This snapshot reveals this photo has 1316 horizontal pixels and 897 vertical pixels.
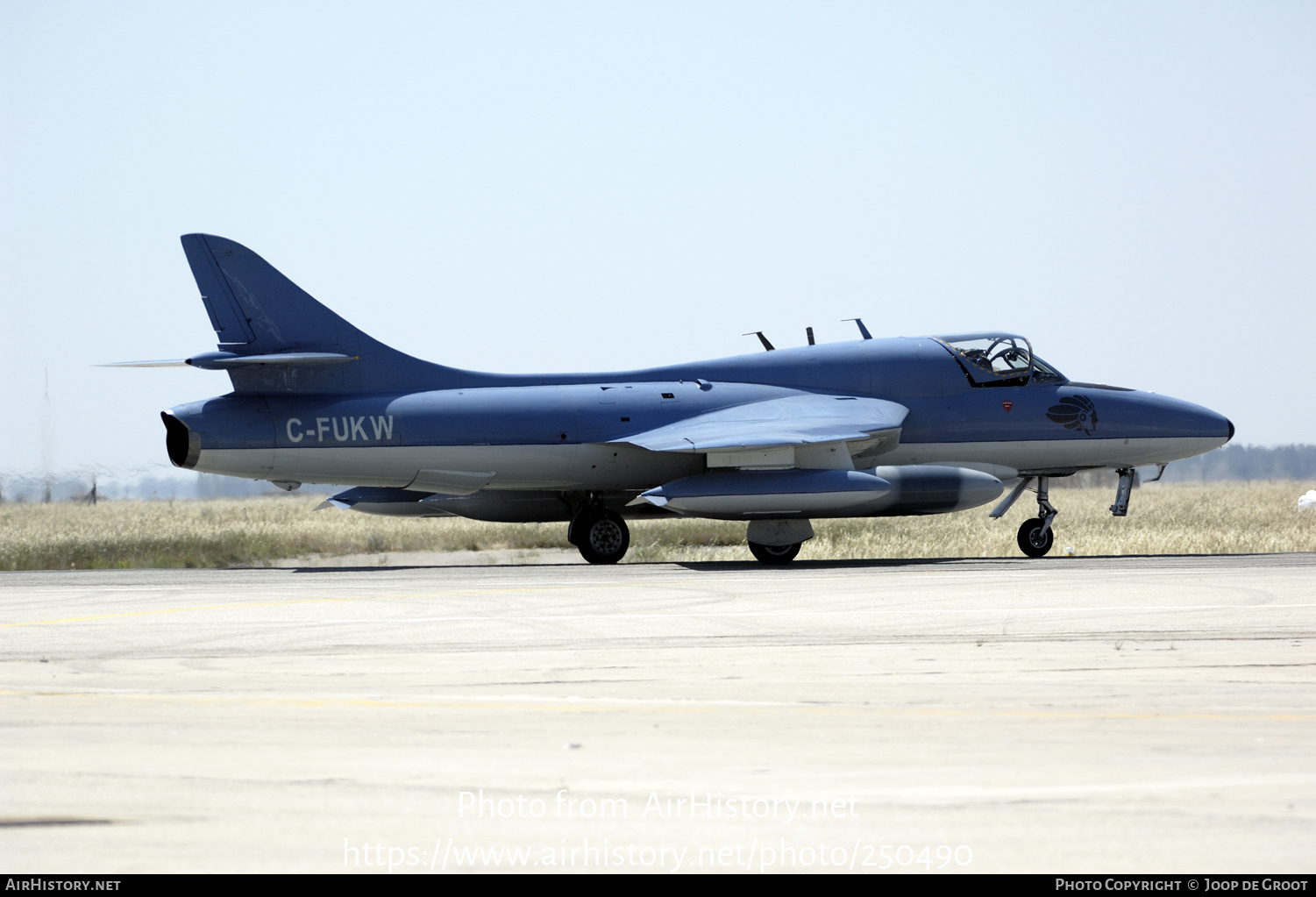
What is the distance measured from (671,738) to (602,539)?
15.9m

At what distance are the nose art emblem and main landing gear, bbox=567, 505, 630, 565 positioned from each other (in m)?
7.77

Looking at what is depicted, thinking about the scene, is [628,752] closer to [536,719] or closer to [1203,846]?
[536,719]

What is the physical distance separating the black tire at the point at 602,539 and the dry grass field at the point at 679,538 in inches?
94.3

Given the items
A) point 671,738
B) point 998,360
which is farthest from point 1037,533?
point 671,738

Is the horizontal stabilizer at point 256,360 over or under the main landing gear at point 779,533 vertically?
over

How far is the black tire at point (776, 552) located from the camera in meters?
21.1

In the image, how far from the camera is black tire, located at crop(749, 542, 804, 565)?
21.1 metres

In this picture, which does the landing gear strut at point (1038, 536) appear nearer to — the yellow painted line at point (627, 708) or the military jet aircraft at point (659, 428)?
the military jet aircraft at point (659, 428)

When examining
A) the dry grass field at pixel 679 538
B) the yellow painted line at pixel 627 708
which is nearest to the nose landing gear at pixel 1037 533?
the dry grass field at pixel 679 538

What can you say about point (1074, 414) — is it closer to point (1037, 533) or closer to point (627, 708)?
point (1037, 533)

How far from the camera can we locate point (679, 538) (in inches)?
1187

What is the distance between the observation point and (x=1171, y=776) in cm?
552
